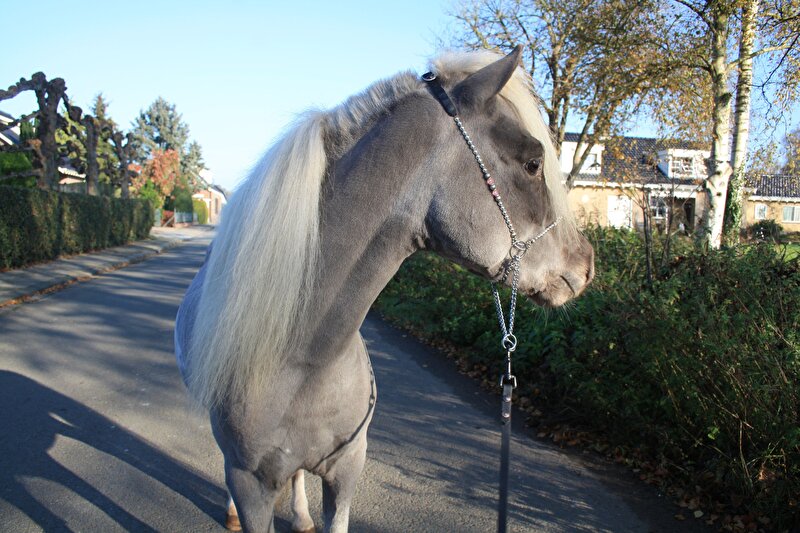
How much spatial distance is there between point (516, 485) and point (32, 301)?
10909 mm

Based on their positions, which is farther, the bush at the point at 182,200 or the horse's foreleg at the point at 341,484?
the bush at the point at 182,200

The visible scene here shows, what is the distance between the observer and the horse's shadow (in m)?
3.38

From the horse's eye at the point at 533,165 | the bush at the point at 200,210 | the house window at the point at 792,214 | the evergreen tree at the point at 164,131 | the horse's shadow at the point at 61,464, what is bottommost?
the horse's shadow at the point at 61,464

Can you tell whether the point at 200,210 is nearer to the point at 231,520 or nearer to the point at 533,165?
the point at 231,520

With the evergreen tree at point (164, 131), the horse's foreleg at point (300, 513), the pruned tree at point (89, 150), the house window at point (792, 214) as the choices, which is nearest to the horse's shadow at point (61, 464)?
the horse's foreleg at point (300, 513)

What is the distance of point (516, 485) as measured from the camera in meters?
3.78

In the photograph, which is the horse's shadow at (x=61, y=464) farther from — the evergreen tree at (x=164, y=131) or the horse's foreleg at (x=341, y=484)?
the evergreen tree at (x=164, y=131)

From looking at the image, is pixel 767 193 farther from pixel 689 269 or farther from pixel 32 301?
pixel 32 301

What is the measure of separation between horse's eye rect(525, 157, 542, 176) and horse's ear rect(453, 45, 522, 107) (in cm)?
23

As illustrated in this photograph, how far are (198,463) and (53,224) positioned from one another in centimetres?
1577

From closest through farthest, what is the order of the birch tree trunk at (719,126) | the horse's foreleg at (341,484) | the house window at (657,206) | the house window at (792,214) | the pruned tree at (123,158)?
the horse's foreleg at (341,484)
the house window at (657,206)
the birch tree trunk at (719,126)
the pruned tree at (123,158)
the house window at (792,214)

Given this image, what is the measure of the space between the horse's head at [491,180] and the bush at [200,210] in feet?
194

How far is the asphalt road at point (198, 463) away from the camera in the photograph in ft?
10.9

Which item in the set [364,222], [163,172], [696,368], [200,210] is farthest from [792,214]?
[163,172]
